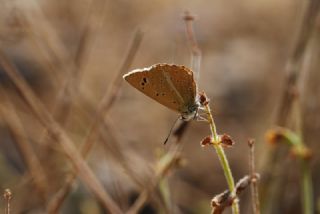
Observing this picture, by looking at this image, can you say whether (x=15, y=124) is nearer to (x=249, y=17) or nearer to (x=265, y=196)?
(x=265, y=196)

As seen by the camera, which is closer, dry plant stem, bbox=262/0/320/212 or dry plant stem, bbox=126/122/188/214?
dry plant stem, bbox=126/122/188/214

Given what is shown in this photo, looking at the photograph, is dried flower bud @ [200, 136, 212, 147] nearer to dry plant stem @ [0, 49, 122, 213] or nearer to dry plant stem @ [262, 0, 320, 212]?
dry plant stem @ [0, 49, 122, 213]

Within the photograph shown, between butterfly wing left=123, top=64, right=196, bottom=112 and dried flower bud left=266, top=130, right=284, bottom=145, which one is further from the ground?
butterfly wing left=123, top=64, right=196, bottom=112

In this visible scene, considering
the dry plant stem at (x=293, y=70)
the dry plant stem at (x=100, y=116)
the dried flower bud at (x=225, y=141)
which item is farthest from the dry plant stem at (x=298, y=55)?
the dried flower bud at (x=225, y=141)

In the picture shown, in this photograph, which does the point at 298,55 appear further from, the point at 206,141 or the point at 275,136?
the point at 206,141

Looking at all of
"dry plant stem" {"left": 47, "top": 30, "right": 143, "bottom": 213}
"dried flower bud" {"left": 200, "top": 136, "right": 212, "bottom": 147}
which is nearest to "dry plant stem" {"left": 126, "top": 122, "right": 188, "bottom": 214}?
"dry plant stem" {"left": 47, "top": 30, "right": 143, "bottom": 213}

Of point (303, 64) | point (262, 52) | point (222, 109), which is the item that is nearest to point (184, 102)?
point (303, 64)

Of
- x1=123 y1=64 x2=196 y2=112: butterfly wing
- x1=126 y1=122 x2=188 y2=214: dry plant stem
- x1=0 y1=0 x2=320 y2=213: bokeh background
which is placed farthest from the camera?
x1=0 y1=0 x2=320 y2=213: bokeh background

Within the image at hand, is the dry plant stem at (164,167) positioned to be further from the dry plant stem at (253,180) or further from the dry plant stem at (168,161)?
the dry plant stem at (253,180)
